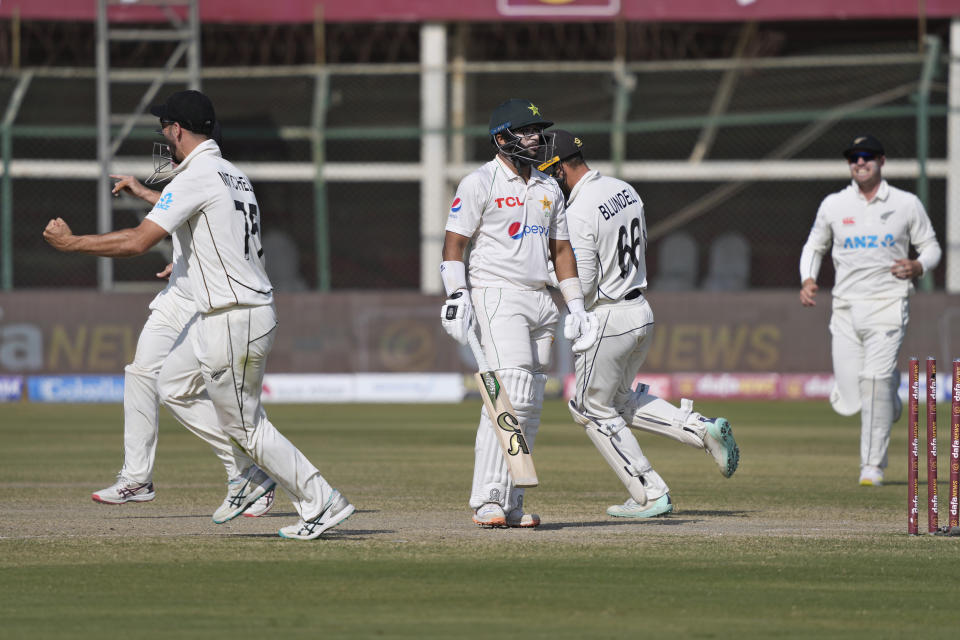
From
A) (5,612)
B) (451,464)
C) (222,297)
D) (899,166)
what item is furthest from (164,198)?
(899,166)

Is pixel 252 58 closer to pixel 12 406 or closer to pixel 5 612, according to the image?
pixel 12 406

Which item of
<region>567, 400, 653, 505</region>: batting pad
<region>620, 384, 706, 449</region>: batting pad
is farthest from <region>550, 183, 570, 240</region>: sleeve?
<region>620, 384, 706, 449</region>: batting pad

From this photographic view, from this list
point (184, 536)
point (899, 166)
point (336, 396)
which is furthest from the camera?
point (899, 166)

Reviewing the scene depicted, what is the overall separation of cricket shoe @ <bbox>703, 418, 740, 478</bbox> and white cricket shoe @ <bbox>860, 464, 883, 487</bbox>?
2308 mm

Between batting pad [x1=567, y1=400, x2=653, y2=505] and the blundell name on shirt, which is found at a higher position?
the blundell name on shirt

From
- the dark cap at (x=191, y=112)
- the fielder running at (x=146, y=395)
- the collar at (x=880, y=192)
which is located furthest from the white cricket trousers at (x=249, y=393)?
the collar at (x=880, y=192)

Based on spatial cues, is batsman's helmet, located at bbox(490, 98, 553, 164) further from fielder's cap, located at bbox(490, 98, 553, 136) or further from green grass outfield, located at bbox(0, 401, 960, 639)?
green grass outfield, located at bbox(0, 401, 960, 639)

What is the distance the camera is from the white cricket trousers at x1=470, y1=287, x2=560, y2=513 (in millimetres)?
8031

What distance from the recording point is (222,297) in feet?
Answer: 24.0

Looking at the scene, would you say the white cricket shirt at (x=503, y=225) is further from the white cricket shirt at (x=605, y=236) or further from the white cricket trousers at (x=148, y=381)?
the white cricket trousers at (x=148, y=381)

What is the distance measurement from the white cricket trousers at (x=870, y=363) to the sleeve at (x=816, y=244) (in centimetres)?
30

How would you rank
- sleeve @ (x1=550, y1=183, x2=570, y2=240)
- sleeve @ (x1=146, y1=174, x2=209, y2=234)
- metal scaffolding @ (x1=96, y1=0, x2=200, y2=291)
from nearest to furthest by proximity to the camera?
sleeve @ (x1=146, y1=174, x2=209, y2=234) → sleeve @ (x1=550, y1=183, x2=570, y2=240) → metal scaffolding @ (x1=96, y1=0, x2=200, y2=291)

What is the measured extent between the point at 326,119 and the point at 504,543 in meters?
19.7

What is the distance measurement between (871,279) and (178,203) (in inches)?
226
